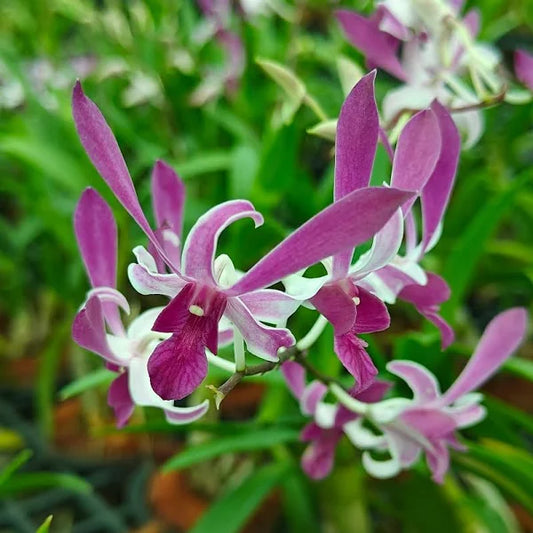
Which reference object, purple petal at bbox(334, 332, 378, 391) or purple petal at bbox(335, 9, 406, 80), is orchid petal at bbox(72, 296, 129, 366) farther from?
purple petal at bbox(335, 9, 406, 80)

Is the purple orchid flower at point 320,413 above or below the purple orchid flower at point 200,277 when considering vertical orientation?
below

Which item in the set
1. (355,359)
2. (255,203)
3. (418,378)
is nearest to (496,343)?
(418,378)

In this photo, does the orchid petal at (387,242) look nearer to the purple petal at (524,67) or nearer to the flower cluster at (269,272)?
the flower cluster at (269,272)

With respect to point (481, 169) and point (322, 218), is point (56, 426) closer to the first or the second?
point (481, 169)

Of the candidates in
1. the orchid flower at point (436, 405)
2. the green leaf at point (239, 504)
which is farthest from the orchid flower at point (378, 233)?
the green leaf at point (239, 504)

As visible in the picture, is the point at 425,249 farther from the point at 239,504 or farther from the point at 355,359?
the point at 239,504

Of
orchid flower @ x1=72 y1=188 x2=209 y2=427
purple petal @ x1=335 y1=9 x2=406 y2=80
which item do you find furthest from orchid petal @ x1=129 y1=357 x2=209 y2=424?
purple petal @ x1=335 y1=9 x2=406 y2=80

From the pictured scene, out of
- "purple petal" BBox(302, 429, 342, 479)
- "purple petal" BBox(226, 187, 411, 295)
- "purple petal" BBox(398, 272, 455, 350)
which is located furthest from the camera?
"purple petal" BBox(302, 429, 342, 479)
